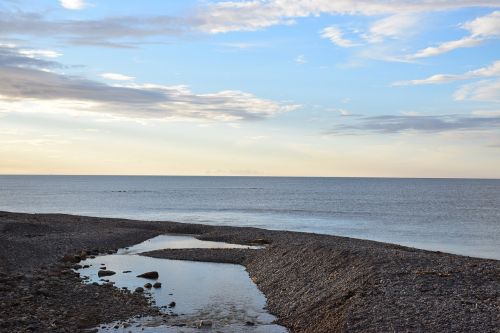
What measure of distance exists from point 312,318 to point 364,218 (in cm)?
6453

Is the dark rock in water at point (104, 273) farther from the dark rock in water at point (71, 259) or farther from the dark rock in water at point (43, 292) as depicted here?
the dark rock in water at point (43, 292)

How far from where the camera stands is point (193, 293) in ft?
82.9

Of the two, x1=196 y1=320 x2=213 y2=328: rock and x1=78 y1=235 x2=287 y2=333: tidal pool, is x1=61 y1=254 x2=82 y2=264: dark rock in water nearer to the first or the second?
x1=78 y1=235 x2=287 y2=333: tidal pool

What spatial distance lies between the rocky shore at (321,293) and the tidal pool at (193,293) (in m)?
0.87

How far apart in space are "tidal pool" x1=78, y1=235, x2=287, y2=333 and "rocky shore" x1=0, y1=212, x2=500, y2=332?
87 centimetres

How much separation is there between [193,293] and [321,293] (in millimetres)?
7058

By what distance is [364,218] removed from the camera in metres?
81.6

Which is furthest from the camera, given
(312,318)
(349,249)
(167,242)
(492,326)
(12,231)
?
(167,242)

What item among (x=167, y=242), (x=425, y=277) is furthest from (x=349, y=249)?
(x=167, y=242)

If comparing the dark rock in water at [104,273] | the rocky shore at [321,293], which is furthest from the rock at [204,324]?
the dark rock in water at [104,273]

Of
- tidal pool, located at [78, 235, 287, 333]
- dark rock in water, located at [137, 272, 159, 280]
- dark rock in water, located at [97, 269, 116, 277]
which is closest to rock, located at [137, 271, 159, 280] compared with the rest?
dark rock in water, located at [137, 272, 159, 280]

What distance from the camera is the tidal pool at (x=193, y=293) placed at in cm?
1948

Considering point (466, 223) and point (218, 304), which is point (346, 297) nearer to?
point (218, 304)

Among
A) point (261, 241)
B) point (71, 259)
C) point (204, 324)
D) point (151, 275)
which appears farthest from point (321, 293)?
point (261, 241)
